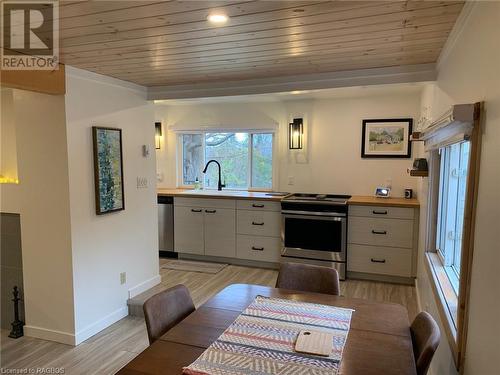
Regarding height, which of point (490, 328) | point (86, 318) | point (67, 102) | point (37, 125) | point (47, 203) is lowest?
point (86, 318)

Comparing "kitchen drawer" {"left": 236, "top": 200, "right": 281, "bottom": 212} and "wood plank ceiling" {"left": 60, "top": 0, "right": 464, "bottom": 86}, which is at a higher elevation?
"wood plank ceiling" {"left": 60, "top": 0, "right": 464, "bottom": 86}

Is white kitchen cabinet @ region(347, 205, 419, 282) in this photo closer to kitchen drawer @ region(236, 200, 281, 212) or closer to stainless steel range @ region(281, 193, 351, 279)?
stainless steel range @ region(281, 193, 351, 279)

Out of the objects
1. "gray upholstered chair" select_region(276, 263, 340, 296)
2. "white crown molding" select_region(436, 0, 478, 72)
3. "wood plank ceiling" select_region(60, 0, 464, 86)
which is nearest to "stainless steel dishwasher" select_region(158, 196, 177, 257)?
"wood plank ceiling" select_region(60, 0, 464, 86)

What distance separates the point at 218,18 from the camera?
1.75 meters

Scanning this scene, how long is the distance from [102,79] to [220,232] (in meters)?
2.41

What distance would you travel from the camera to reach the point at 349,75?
9.46 ft

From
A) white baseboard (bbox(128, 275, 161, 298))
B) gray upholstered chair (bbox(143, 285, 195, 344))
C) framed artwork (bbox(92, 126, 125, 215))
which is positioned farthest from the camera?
white baseboard (bbox(128, 275, 161, 298))

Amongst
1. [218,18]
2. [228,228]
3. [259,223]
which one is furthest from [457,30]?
[228,228]

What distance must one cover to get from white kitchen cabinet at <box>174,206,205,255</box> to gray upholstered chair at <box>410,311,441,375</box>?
3.48m

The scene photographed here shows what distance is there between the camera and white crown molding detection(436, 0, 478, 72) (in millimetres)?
1542

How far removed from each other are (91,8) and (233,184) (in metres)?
3.86

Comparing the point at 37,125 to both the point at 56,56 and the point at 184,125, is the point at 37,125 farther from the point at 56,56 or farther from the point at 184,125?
the point at 184,125

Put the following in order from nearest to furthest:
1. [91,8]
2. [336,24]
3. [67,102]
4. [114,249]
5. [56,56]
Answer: [91,8], [336,24], [56,56], [67,102], [114,249]

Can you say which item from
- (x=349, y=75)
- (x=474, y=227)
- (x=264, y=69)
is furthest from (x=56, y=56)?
(x=474, y=227)
